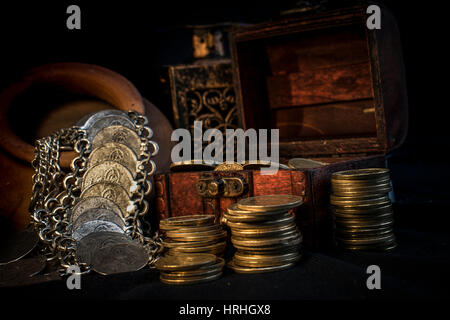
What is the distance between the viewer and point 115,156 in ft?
7.84

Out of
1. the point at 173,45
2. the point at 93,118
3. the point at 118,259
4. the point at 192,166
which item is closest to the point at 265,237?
the point at 118,259

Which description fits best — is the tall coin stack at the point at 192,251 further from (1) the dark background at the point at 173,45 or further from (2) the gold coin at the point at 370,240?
(1) the dark background at the point at 173,45

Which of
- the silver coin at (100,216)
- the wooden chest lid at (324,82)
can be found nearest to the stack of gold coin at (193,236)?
the silver coin at (100,216)

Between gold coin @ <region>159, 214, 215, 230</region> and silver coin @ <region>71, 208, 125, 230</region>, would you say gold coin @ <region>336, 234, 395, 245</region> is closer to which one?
gold coin @ <region>159, 214, 215, 230</region>

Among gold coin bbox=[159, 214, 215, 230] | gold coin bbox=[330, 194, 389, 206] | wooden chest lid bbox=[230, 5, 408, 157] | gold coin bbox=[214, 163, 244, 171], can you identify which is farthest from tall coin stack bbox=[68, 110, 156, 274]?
wooden chest lid bbox=[230, 5, 408, 157]

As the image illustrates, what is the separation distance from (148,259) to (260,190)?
1.76 feet

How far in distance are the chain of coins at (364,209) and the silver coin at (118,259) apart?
80 cm

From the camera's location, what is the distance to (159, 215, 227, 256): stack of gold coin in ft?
6.23

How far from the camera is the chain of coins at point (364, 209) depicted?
2010mm

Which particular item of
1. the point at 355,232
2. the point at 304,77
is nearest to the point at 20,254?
the point at 355,232

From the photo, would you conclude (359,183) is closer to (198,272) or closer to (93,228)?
(198,272)

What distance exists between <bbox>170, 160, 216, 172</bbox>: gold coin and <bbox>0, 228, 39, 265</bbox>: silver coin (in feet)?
2.32

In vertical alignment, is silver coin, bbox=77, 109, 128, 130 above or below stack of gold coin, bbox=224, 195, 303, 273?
above

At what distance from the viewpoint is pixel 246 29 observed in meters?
2.96
